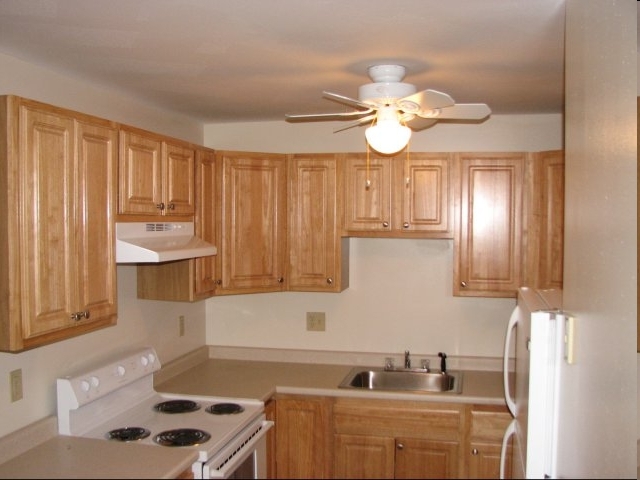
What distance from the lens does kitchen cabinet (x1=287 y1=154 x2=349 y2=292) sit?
3.54 meters

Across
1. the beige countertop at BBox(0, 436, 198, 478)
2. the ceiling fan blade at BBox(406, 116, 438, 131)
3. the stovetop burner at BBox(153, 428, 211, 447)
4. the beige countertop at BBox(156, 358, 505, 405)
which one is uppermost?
the ceiling fan blade at BBox(406, 116, 438, 131)

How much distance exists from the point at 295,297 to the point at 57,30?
7.53 ft

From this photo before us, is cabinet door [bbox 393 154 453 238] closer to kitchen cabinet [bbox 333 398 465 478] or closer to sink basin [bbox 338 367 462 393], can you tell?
sink basin [bbox 338 367 462 393]

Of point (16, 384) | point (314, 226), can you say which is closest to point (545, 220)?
point (314, 226)

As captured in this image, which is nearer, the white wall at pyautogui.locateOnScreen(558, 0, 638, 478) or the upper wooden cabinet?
the white wall at pyautogui.locateOnScreen(558, 0, 638, 478)

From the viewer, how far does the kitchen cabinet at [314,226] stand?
3543mm

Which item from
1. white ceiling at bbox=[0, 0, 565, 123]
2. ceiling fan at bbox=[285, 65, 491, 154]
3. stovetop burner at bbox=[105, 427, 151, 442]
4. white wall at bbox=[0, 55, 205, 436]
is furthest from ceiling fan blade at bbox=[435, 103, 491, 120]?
stovetop burner at bbox=[105, 427, 151, 442]

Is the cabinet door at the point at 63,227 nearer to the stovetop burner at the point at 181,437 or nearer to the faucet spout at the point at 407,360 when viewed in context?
the stovetop burner at the point at 181,437

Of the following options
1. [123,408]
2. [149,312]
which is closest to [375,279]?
[149,312]

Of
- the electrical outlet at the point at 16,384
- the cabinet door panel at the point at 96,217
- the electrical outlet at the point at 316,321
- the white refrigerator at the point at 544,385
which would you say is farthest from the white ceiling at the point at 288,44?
the electrical outlet at the point at 316,321

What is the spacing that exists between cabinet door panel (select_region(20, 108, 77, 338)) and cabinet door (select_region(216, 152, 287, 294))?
1.28m

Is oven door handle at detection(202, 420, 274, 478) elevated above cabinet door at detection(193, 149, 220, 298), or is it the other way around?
cabinet door at detection(193, 149, 220, 298)

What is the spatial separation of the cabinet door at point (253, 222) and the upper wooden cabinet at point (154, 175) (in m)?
0.33

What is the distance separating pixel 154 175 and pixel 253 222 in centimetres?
84
